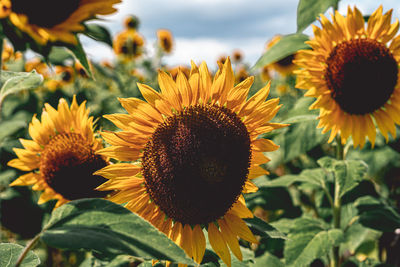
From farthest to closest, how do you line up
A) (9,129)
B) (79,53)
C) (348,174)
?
1. (9,129)
2. (348,174)
3. (79,53)

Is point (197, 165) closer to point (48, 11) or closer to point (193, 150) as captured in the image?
point (193, 150)

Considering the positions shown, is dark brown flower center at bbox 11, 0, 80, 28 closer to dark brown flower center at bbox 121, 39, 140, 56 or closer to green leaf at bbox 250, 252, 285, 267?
green leaf at bbox 250, 252, 285, 267

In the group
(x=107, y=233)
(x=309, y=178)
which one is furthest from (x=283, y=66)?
(x=107, y=233)

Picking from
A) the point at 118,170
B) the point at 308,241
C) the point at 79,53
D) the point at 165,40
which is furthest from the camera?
the point at 165,40

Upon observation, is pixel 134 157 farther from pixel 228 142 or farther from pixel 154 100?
pixel 228 142

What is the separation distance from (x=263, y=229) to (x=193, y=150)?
34 cm

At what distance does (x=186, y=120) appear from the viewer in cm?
101

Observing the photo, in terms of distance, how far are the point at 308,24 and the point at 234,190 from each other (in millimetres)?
810

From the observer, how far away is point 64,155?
A: 1.30 metres

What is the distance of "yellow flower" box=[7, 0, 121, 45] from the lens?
2.41ft

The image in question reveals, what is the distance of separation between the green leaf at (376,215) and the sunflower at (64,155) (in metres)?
1.20

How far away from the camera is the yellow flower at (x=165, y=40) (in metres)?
6.49

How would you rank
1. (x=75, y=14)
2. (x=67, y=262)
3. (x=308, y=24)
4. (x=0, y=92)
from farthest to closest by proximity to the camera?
(x=67, y=262)
(x=308, y=24)
(x=0, y=92)
(x=75, y=14)

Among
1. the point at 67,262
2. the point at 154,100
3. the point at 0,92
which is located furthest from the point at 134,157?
the point at 67,262
